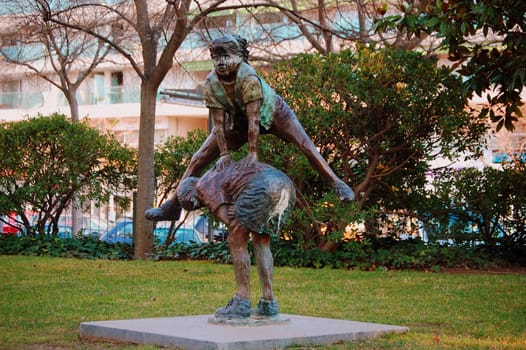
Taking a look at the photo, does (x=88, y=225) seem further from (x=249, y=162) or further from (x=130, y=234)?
(x=249, y=162)

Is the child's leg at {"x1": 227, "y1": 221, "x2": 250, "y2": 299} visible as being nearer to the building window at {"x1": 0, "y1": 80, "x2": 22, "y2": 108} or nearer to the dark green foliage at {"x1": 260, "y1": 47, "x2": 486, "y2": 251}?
the dark green foliage at {"x1": 260, "y1": 47, "x2": 486, "y2": 251}

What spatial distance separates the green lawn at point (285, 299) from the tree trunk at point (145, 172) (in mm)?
1835

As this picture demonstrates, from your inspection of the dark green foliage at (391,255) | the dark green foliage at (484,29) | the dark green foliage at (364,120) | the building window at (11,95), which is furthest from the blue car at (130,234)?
the building window at (11,95)

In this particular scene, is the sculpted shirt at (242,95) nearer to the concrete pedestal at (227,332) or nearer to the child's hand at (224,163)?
the child's hand at (224,163)

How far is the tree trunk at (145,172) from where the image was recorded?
58.9 ft

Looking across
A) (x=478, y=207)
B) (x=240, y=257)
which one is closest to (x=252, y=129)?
(x=240, y=257)

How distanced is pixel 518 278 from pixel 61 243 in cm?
942

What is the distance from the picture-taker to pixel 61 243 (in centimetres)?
1898

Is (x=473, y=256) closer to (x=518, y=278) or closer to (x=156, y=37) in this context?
(x=518, y=278)

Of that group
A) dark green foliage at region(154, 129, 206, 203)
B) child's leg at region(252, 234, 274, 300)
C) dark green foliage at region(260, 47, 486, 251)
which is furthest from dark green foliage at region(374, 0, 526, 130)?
dark green foliage at region(154, 129, 206, 203)

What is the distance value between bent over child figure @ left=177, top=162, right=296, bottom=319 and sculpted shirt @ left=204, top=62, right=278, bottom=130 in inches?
18.1

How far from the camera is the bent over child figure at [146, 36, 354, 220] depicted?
7820 millimetres

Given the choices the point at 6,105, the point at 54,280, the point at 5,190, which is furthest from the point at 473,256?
the point at 6,105

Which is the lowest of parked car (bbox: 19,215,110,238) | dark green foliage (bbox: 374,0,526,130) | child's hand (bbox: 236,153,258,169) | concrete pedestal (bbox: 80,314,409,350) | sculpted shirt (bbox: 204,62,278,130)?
concrete pedestal (bbox: 80,314,409,350)
